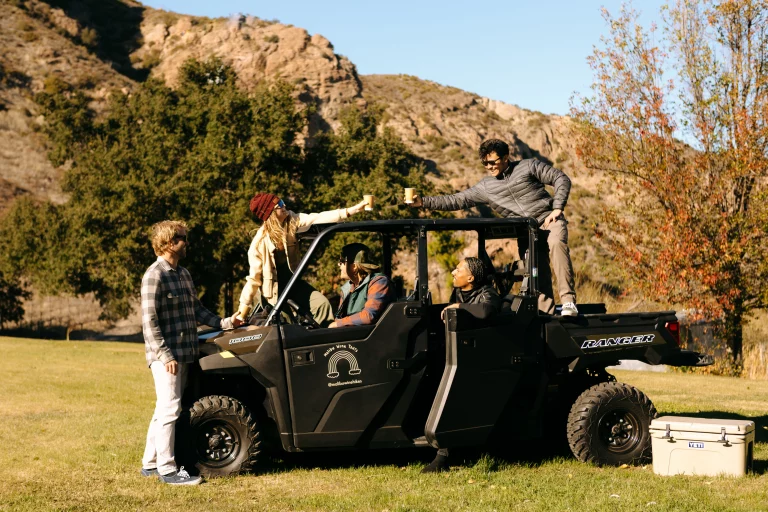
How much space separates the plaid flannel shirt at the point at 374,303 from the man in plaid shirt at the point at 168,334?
1237mm

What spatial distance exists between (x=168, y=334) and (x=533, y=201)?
11.1 feet

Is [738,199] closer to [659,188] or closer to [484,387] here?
[659,188]

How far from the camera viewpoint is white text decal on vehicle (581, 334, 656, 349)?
8.09 meters

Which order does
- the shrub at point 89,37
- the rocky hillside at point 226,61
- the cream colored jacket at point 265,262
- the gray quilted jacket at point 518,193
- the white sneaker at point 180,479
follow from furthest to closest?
the shrub at point 89,37, the rocky hillside at point 226,61, the gray quilted jacket at point 518,193, the cream colored jacket at point 265,262, the white sneaker at point 180,479

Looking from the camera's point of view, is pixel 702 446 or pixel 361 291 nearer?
pixel 702 446

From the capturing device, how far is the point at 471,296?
781 centimetres

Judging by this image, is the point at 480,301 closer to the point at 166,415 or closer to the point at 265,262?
the point at 265,262

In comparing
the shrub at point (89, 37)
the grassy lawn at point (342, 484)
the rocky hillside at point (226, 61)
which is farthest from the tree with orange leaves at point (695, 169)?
the shrub at point (89, 37)

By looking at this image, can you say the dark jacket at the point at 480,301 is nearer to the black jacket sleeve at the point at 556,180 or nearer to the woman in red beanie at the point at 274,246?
the black jacket sleeve at the point at 556,180

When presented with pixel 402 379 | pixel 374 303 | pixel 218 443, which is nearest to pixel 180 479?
pixel 218 443

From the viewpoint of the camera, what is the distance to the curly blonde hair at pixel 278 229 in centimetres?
811

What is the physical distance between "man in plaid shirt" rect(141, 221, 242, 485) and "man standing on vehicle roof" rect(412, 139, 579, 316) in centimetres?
213

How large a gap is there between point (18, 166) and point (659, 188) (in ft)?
188

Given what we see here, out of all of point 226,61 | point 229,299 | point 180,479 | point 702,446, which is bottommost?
point 180,479
